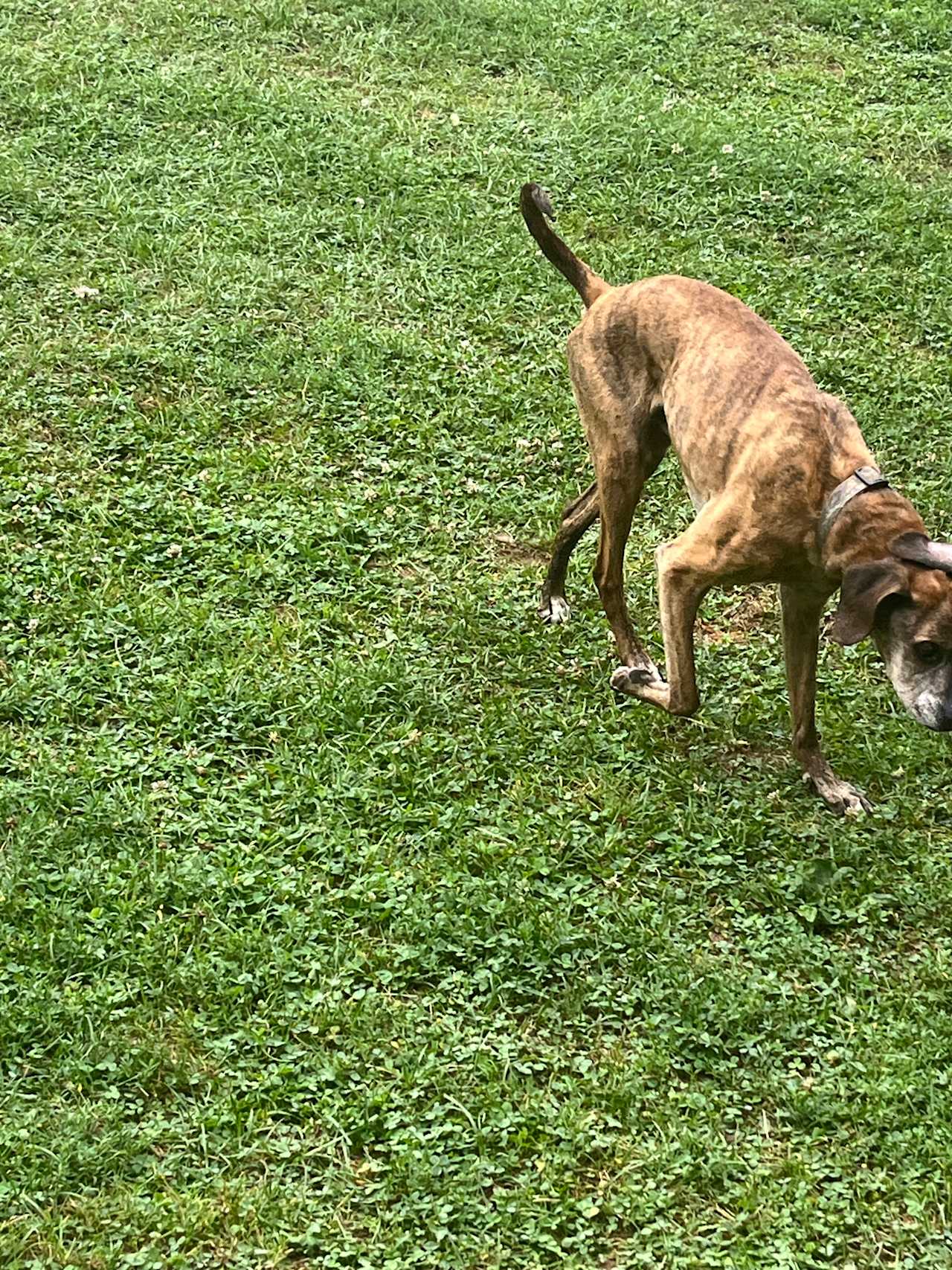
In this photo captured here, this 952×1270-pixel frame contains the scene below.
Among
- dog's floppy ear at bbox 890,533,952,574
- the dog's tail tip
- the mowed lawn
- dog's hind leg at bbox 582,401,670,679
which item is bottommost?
the mowed lawn

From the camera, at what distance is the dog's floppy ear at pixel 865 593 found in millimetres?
4398

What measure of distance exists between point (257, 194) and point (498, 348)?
185 cm

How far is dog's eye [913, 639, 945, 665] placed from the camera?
4453 millimetres

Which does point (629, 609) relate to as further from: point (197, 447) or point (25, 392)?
point (25, 392)

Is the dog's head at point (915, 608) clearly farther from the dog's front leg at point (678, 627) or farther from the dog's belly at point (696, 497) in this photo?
the dog's belly at point (696, 497)

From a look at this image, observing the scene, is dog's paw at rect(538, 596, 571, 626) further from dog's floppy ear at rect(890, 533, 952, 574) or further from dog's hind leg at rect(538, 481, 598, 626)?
dog's floppy ear at rect(890, 533, 952, 574)

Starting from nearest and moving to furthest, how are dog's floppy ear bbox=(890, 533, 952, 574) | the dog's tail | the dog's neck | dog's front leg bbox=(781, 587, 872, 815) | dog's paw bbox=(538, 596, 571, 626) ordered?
dog's floppy ear bbox=(890, 533, 952, 574) → the dog's neck → dog's front leg bbox=(781, 587, 872, 815) → the dog's tail → dog's paw bbox=(538, 596, 571, 626)

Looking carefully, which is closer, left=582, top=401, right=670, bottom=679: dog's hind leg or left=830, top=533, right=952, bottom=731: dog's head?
left=830, top=533, right=952, bottom=731: dog's head

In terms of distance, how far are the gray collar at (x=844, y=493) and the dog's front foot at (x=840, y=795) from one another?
894mm

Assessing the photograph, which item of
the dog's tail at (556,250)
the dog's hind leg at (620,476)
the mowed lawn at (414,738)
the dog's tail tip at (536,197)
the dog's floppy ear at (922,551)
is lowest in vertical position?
the mowed lawn at (414,738)

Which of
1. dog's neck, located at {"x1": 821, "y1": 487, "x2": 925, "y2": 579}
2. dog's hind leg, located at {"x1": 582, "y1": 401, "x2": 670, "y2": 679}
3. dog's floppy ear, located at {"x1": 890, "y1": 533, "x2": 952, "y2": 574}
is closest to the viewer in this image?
dog's floppy ear, located at {"x1": 890, "y1": 533, "x2": 952, "y2": 574}

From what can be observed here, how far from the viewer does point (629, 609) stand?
5895 millimetres

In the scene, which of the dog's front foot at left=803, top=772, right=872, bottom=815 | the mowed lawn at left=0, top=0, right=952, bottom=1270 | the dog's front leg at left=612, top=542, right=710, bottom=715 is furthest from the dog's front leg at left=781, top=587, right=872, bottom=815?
the dog's front leg at left=612, top=542, right=710, bottom=715

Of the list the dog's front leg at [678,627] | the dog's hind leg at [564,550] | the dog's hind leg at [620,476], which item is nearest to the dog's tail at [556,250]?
the dog's hind leg at [620,476]
